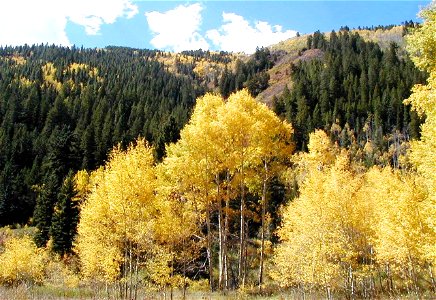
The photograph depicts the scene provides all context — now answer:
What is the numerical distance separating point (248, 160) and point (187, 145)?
3.43 meters

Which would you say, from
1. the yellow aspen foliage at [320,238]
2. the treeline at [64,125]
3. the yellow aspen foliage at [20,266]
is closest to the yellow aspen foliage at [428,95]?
the yellow aspen foliage at [320,238]

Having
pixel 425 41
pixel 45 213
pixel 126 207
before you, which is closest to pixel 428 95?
pixel 425 41

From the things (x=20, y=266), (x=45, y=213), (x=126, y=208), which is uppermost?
(x=45, y=213)

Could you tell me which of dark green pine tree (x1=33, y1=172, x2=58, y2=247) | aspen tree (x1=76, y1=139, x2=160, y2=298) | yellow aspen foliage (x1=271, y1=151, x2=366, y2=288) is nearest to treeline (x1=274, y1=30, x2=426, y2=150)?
dark green pine tree (x1=33, y1=172, x2=58, y2=247)

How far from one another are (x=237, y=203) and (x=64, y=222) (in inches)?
982

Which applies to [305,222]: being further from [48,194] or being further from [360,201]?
[48,194]

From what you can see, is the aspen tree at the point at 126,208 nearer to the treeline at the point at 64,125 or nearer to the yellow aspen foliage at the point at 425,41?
the yellow aspen foliage at the point at 425,41

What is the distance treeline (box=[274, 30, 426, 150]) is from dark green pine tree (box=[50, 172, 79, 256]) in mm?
56283

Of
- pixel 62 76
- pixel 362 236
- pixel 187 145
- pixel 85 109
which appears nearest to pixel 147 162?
pixel 187 145

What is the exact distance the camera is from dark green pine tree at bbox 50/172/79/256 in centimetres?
4578

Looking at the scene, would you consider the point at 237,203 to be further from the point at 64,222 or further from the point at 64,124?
the point at 64,124

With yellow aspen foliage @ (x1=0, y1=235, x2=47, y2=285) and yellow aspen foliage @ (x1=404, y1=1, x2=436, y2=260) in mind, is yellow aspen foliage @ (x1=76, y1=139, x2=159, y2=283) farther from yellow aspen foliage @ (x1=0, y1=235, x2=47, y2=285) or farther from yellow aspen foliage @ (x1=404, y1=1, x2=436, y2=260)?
yellow aspen foliage @ (x1=0, y1=235, x2=47, y2=285)

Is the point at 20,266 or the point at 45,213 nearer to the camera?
the point at 20,266

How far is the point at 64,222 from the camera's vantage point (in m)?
46.7
